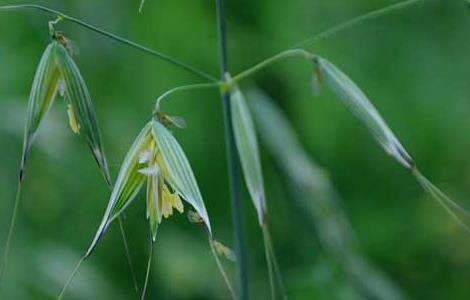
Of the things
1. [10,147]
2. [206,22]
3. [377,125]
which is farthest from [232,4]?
[377,125]

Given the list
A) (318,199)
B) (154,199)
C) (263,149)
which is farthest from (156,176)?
(263,149)

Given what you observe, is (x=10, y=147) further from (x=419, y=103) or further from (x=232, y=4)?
(x=419, y=103)

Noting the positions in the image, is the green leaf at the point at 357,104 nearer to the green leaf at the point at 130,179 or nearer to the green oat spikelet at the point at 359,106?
the green oat spikelet at the point at 359,106

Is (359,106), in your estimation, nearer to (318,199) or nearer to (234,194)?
(234,194)

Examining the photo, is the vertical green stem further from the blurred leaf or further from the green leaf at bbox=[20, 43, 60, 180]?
the blurred leaf

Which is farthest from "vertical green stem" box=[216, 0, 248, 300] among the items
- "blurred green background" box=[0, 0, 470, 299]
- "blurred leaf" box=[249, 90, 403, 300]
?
"blurred green background" box=[0, 0, 470, 299]

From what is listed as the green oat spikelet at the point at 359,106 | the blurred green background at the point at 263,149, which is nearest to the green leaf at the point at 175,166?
the green oat spikelet at the point at 359,106
